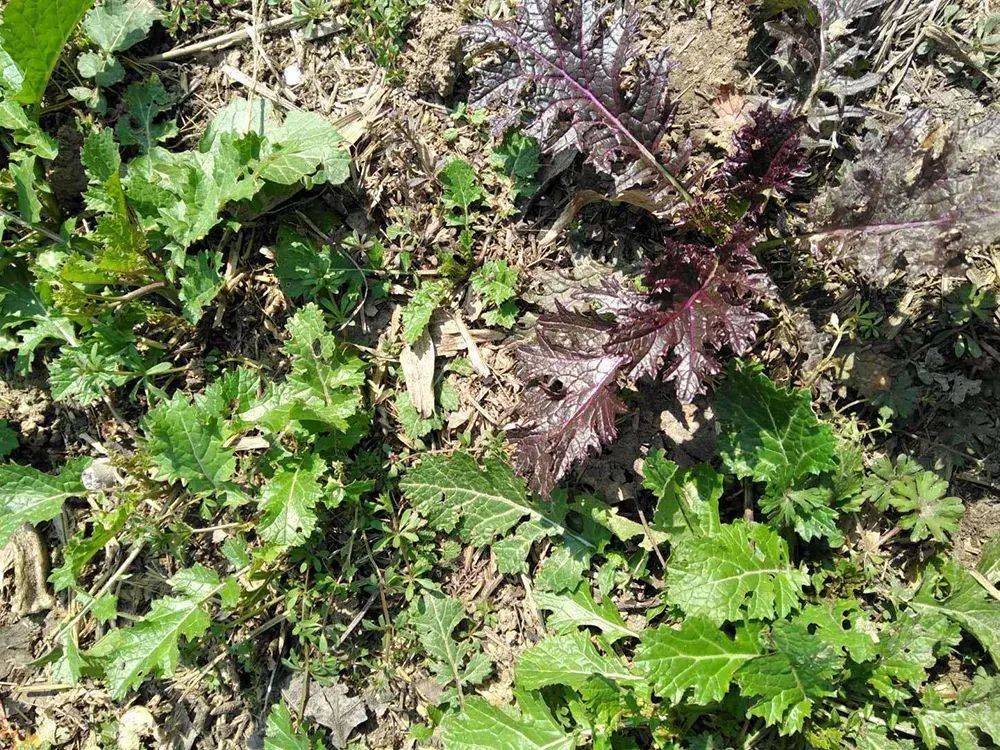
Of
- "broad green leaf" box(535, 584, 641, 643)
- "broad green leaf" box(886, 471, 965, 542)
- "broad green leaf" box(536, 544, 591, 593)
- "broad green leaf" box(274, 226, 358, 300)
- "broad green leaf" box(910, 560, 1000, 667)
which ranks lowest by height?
"broad green leaf" box(535, 584, 641, 643)

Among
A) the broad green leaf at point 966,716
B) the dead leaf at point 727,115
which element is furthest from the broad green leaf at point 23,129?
the broad green leaf at point 966,716

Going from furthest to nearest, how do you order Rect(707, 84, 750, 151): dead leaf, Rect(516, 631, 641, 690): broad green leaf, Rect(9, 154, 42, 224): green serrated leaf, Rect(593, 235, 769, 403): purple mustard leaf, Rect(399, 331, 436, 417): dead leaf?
Rect(9, 154, 42, 224): green serrated leaf
Rect(399, 331, 436, 417): dead leaf
Rect(707, 84, 750, 151): dead leaf
Rect(516, 631, 641, 690): broad green leaf
Rect(593, 235, 769, 403): purple mustard leaf

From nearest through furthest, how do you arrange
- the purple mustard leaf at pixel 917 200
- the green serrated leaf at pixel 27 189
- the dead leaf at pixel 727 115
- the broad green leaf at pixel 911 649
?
the purple mustard leaf at pixel 917 200 < the broad green leaf at pixel 911 649 < the dead leaf at pixel 727 115 < the green serrated leaf at pixel 27 189

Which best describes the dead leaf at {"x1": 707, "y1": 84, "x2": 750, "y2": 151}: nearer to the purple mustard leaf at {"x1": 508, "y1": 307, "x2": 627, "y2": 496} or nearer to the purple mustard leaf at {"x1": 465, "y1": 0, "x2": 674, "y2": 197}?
the purple mustard leaf at {"x1": 465, "y1": 0, "x2": 674, "y2": 197}

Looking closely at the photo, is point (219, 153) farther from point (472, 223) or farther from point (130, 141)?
point (472, 223)

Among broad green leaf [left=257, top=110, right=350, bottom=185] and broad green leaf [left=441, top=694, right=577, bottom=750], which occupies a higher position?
broad green leaf [left=257, top=110, right=350, bottom=185]

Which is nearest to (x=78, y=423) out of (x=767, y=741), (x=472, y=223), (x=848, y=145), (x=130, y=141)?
(x=130, y=141)

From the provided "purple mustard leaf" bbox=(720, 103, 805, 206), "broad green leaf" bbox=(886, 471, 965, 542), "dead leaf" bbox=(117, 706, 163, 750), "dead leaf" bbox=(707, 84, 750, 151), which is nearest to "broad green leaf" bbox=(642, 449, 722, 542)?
"broad green leaf" bbox=(886, 471, 965, 542)

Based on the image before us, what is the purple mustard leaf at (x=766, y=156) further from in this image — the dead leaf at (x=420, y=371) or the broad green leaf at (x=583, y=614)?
the broad green leaf at (x=583, y=614)
